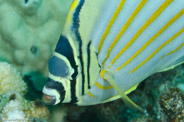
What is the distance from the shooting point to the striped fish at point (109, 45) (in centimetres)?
158

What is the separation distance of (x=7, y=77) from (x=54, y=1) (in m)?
A: 0.98

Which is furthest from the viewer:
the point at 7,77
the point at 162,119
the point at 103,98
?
the point at 162,119

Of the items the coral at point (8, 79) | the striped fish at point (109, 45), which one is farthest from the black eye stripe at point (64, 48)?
the coral at point (8, 79)

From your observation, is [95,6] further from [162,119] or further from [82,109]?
[82,109]

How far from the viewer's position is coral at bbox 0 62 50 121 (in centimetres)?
188

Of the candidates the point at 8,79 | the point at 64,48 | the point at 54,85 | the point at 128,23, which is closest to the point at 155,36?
the point at 128,23

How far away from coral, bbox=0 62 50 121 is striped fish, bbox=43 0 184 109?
0.36 m

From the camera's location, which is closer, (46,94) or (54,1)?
(46,94)

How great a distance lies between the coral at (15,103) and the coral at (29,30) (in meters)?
0.33

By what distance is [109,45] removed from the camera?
171cm

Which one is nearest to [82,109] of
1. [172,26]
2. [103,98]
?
[103,98]

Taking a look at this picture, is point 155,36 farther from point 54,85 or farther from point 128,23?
point 54,85

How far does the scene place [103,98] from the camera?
1947 mm

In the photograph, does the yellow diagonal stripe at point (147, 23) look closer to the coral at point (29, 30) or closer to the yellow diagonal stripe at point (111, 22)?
the yellow diagonal stripe at point (111, 22)
